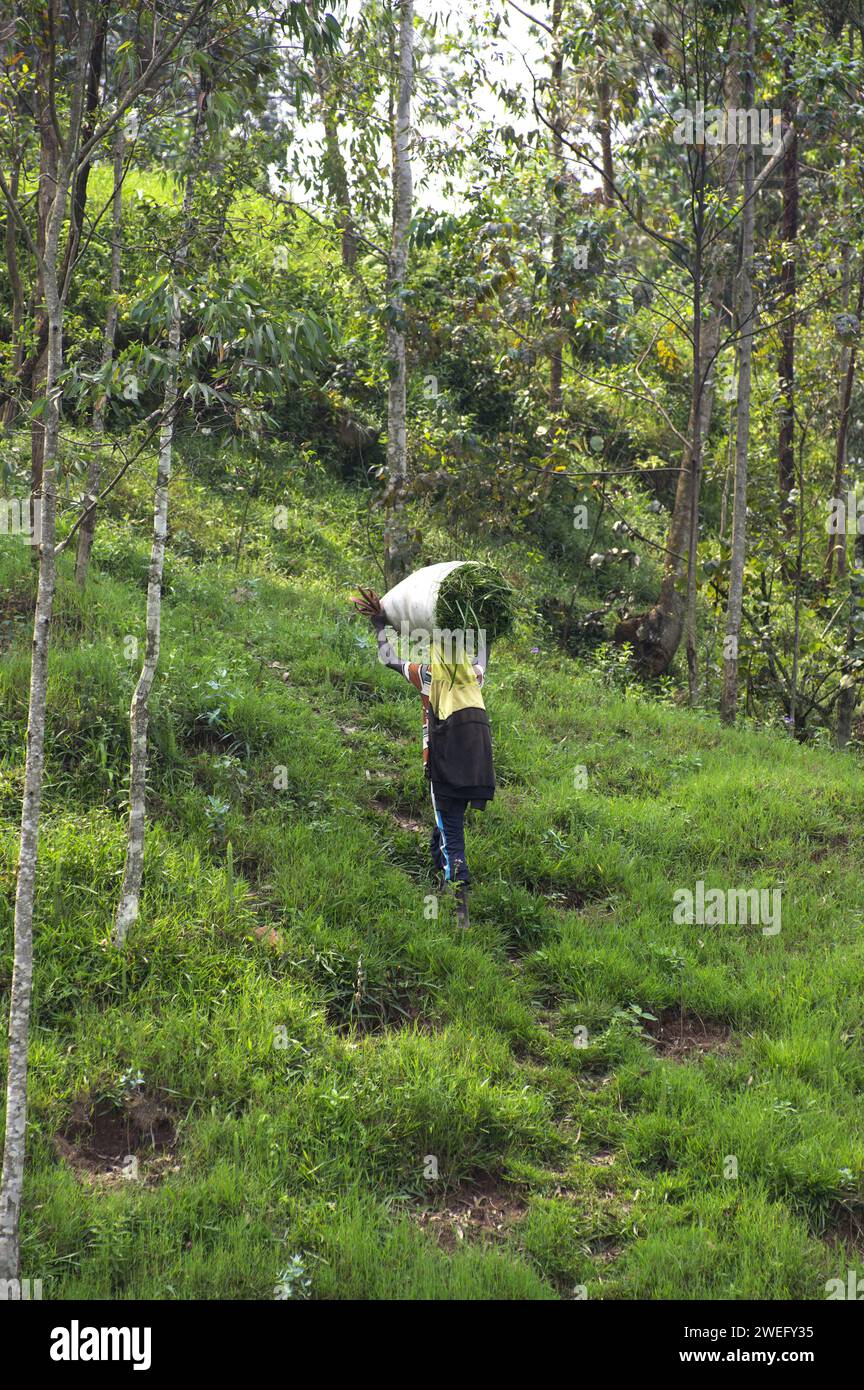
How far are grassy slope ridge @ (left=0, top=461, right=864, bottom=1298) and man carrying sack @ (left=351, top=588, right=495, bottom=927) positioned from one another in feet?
1.33

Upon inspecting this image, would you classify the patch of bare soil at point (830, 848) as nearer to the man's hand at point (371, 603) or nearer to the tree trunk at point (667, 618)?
the man's hand at point (371, 603)

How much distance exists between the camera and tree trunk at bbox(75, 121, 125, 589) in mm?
5966

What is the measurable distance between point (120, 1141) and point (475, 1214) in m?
1.53

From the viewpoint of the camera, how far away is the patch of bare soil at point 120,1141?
14.8ft

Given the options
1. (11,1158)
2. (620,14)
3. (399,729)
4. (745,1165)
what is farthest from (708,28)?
(11,1158)

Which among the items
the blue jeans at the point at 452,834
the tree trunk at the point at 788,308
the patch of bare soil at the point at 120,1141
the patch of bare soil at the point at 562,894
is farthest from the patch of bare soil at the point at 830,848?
the patch of bare soil at the point at 120,1141

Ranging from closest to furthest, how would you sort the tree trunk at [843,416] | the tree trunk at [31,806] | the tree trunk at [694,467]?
1. the tree trunk at [31,806]
2. the tree trunk at [694,467]
3. the tree trunk at [843,416]

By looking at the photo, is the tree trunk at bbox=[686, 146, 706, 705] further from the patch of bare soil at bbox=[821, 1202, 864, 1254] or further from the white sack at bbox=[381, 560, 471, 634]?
the patch of bare soil at bbox=[821, 1202, 864, 1254]

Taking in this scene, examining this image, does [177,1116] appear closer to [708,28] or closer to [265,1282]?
[265,1282]

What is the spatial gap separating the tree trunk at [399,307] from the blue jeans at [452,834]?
399cm

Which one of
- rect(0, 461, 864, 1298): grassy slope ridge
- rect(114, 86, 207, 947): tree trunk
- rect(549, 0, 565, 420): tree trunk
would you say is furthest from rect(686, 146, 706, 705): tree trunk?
rect(114, 86, 207, 947): tree trunk

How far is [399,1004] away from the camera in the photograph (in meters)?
5.79

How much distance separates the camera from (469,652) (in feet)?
20.9

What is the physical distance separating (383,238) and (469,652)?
8.09 meters
